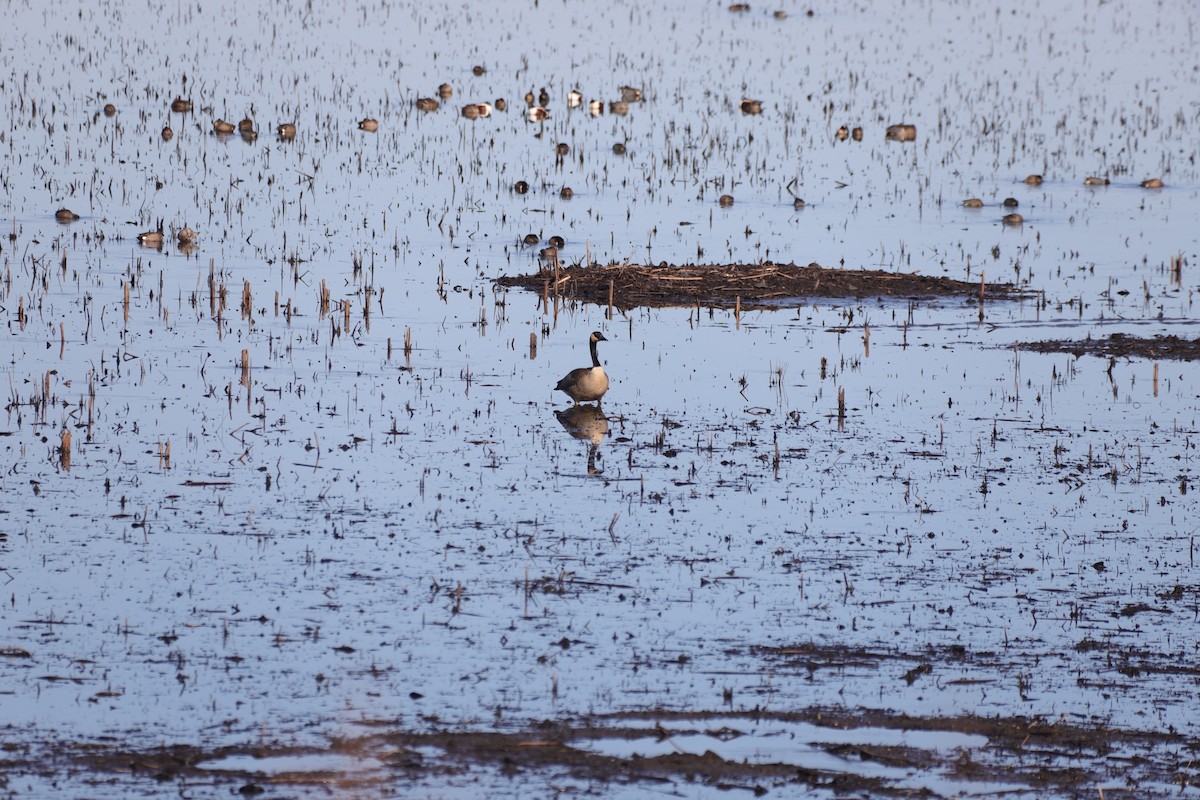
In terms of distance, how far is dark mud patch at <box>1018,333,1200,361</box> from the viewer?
17891 mm

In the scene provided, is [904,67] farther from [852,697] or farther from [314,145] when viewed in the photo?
[852,697]

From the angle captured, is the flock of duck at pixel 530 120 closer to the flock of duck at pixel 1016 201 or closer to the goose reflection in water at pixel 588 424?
the flock of duck at pixel 1016 201

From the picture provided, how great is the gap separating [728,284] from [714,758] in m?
13.8

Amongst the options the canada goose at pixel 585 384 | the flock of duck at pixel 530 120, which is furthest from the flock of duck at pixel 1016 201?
the canada goose at pixel 585 384

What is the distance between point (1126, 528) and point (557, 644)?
4.69 m

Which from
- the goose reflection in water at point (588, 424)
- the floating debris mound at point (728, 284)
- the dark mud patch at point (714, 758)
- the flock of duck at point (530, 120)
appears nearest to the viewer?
the dark mud patch at point (714, 758)

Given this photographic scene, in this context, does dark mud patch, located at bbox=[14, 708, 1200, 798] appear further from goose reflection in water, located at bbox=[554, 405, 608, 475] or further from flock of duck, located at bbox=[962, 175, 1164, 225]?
flock of duck, located at bbox=[962, 175, 1164, 225]

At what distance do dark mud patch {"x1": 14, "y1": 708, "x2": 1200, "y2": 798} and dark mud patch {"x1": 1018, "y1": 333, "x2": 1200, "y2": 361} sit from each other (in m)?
10.4

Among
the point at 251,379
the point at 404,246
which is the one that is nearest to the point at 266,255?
the point at 404,246

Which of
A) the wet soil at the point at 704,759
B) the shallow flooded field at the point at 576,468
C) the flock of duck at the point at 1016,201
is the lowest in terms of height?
the wet soil at the point at 704,759

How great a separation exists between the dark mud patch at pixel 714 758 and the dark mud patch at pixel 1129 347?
34.2 feet

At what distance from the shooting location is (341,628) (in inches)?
364

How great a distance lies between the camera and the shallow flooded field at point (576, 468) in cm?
793

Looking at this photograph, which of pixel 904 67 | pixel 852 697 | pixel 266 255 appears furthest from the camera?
pixel 904 67
